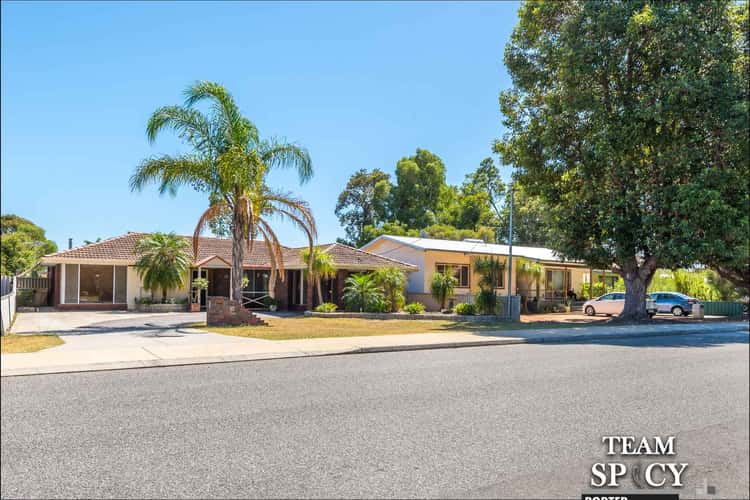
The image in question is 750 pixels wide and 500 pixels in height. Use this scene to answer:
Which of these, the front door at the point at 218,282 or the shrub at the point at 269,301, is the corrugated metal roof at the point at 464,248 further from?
the front door at the point at 218,282

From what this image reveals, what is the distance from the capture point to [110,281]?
101 feet

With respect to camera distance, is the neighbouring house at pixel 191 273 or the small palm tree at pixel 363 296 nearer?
the small palm tree at pixel 363 296

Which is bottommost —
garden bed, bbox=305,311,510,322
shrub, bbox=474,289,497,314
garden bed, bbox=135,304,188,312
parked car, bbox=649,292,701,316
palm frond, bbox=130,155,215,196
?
garden bed, bbox=305,311,510,322

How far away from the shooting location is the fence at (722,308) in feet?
10.5

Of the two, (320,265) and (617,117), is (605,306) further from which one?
(320,265)

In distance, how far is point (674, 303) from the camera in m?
5.55

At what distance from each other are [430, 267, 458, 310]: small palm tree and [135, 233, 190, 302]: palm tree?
43.4 feet

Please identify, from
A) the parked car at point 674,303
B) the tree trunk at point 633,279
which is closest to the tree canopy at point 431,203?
the tree trunk at point 633,279

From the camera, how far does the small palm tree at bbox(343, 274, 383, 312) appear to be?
27.8 m

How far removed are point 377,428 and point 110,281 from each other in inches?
1160

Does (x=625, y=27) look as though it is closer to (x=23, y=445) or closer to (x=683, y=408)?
(x=683, y=408)

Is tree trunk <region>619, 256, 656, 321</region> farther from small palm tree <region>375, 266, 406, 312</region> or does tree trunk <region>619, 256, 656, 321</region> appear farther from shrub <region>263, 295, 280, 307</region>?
shrub <region>263, 295, 280, 307</region>

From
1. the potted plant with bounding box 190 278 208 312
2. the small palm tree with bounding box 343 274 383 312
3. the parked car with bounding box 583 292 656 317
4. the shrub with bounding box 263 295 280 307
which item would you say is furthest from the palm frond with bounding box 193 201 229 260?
the parked car with bounding box 583 292 656 317

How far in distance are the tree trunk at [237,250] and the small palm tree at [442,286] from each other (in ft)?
45.9
